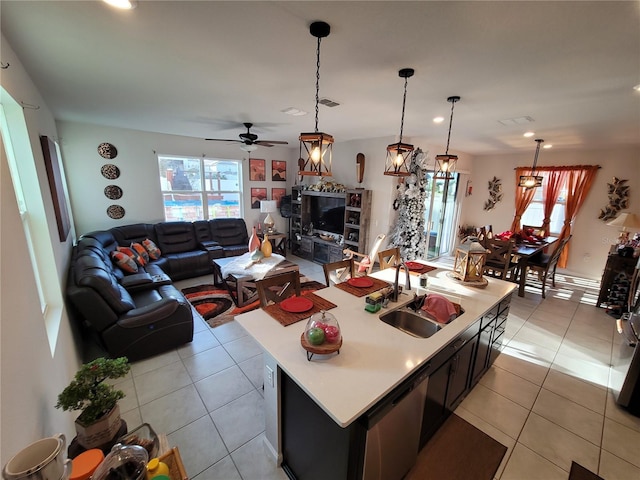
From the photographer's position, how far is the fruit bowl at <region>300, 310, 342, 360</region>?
1.39m

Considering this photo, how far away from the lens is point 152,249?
4652mm

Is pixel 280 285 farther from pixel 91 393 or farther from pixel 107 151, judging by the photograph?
pixel 107 151

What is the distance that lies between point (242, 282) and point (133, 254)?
1.84 m

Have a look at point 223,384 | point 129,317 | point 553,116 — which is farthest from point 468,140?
point 129,317

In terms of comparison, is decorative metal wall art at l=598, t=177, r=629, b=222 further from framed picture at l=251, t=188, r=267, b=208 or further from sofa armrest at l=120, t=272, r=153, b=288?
sofa armrest at l=120, t=272, r=153, b=288

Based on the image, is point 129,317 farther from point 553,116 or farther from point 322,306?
point 553,116

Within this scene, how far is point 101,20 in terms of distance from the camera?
1.51 m

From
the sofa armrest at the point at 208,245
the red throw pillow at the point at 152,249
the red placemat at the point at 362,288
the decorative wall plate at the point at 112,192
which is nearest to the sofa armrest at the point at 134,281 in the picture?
the red throw pillow at the point at 152,249

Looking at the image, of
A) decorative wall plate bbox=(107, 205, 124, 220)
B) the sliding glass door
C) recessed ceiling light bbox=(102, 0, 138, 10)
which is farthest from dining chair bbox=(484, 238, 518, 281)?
decorative wall plate bbox=(107, 205, 124, 220)

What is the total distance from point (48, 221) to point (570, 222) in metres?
8.23

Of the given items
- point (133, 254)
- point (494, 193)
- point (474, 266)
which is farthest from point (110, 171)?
point (494, 193)

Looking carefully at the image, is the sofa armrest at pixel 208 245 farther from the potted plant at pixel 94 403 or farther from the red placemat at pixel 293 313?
the potted plant at pixel 94 403

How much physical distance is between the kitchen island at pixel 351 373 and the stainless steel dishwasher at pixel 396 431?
0.03 m

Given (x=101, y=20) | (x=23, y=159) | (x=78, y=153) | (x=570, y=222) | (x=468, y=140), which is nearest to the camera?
(x=101, y=20)
